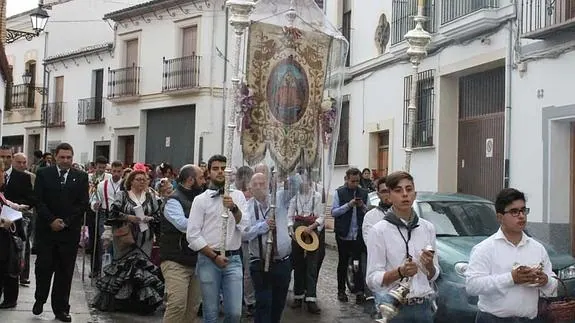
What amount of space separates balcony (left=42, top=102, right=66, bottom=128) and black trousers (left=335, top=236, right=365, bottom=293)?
24.3 m

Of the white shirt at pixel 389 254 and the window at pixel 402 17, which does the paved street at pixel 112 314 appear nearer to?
the white shirt at pixel 389 254

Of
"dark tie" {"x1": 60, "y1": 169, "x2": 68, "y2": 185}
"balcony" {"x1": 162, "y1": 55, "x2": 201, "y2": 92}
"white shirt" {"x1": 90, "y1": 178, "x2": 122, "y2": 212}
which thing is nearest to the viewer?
"dark tie" {"x1": 60, "y1": 169, "x2": 68, "y2": 185}

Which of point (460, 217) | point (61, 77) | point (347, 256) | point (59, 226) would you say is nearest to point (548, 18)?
point (460, 217)

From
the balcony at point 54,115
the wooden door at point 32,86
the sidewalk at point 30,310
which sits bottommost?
the sidewalk at point 30,310

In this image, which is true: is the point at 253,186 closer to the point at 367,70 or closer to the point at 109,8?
the point at 367,70

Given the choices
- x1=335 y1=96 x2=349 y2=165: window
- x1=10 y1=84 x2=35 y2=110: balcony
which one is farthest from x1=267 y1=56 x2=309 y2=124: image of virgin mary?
x1=10 y1=84 x2=35 y2=110: balcony

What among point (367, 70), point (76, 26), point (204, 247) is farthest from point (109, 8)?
point (204, 247)

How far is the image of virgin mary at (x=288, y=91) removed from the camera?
805 centimetres

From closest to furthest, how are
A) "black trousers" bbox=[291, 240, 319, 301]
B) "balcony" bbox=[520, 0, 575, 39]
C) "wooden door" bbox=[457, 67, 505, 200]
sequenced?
"black trousers" bbox=[291, 240, 319, 301], "balcony" bbox=[520, 0, 575, 39], "wooden door" bbox=[457, 67, 505, 200]

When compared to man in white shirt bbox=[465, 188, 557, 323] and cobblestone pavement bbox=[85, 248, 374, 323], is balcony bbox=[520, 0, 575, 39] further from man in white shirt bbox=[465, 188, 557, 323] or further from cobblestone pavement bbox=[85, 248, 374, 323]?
man in white shirt bbox=[465, 188, 557, 323]

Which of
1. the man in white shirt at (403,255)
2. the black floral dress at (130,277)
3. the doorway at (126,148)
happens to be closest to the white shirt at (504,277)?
the man in white shirt at (403,255)

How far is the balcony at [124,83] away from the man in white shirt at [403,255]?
82.0 ft

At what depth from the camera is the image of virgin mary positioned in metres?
8.05

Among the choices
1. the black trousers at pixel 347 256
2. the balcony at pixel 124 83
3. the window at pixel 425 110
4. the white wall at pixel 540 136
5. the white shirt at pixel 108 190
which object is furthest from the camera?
the balcony at pixel 124 83
